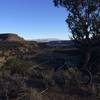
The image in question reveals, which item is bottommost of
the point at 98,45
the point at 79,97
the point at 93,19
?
the point at 79,97

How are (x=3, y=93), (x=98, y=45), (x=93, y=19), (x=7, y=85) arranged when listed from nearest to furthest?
(x=3, y=93)
(x=7, y=85)
(x=93, y=19)
(x=98, y=45)

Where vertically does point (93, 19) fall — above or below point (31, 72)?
above

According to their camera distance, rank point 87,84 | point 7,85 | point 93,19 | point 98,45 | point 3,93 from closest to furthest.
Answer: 1. point 3,93
2. point 7,85
3. point 87,84
4. point 93,19
5. point 98,45

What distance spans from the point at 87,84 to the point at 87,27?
6.80m

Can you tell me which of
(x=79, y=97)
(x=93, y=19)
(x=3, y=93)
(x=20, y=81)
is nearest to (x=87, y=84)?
(x=79, y=97)

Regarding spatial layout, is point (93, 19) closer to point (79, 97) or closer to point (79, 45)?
point (79, 45)

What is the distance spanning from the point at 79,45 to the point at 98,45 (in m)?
1.28

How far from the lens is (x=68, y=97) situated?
13305 millimetres

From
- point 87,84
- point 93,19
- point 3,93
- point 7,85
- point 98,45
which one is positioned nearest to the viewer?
point 3,93

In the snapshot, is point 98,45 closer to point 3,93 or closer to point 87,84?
point 87,84

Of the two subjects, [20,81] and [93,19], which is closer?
[20,81]

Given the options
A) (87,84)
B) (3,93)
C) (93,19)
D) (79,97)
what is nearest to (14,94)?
(3,93)

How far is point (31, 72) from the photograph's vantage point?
17781 millimetres

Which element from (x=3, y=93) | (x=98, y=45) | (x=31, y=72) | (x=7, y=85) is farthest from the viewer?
(x=98, y=45)
